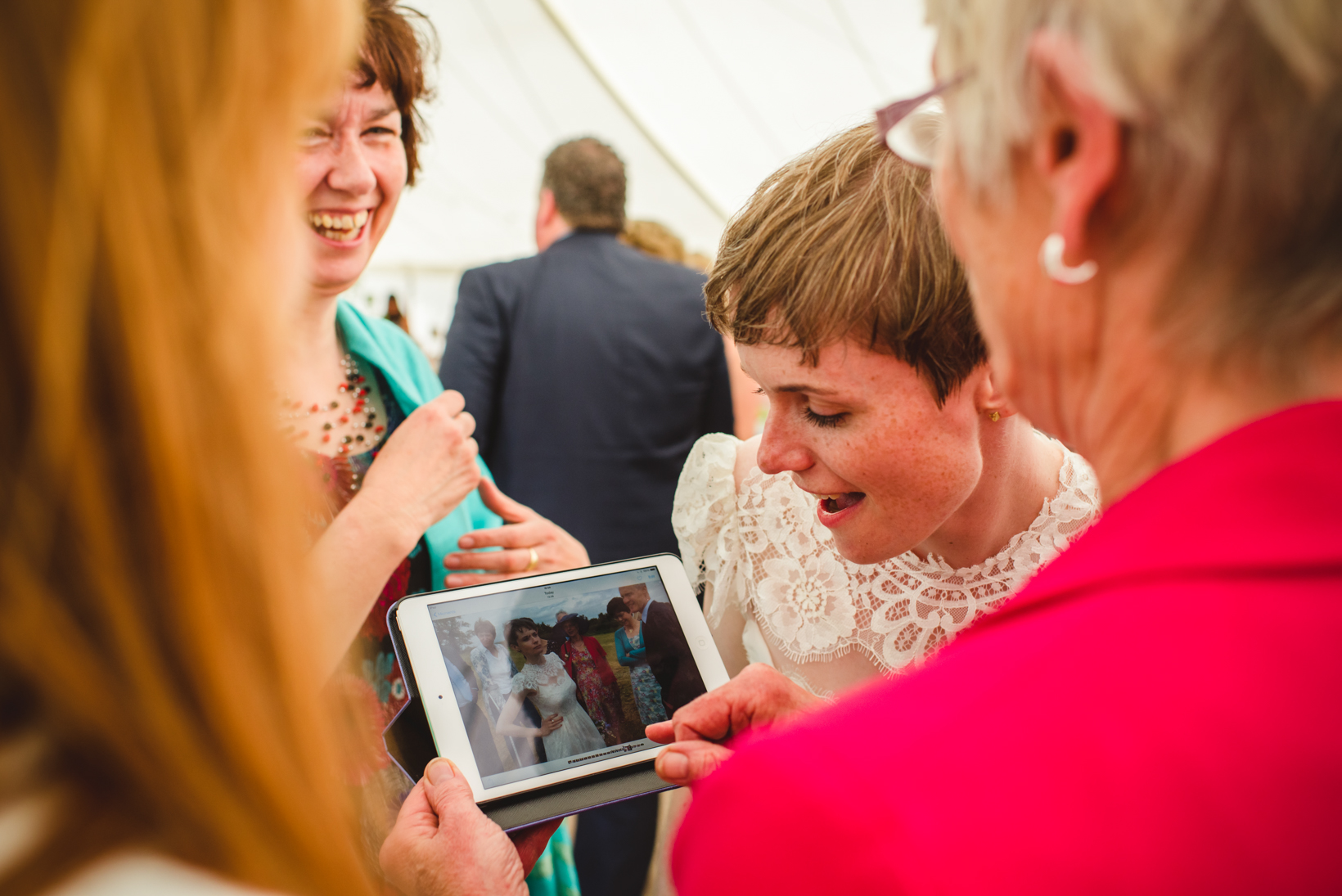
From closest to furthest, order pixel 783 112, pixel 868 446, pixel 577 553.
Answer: pixel 868 446
pixel 577 553
pixel 783 112

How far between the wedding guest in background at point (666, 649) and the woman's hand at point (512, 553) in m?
0.16

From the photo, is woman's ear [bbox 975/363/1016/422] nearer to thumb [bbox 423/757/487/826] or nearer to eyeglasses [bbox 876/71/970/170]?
eyeglasses [bbox 876/71/970/170]

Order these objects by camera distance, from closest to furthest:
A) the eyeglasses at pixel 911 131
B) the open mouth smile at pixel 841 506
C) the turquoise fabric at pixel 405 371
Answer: the eyeglasses at pixel 911 131 < the open mouth smile at pixel 841 506 < the turquoise fabric at pixel 405 371

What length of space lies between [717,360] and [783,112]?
32.2ft

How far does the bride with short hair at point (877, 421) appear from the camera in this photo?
1.17 m

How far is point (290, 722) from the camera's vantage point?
39 centimetres

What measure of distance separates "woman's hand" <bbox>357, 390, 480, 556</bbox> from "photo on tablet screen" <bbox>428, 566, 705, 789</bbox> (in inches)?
7.2

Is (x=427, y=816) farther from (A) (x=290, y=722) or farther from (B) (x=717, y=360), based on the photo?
(B) (x=717, y=360)

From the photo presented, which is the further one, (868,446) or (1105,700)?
(868,446)

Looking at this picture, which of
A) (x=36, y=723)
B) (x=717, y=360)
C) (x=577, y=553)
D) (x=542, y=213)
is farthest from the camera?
(x=542, y=213)

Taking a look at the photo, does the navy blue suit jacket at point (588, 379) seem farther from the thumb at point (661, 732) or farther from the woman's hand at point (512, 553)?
the thumb at point (661, 732)

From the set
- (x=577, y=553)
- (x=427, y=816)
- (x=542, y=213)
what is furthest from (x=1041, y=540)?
(x=542, y=213)

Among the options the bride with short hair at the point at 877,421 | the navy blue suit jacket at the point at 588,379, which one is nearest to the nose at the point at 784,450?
the bride with short hair at the point at 877,421

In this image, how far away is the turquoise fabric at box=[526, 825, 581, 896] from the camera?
1.40 m
